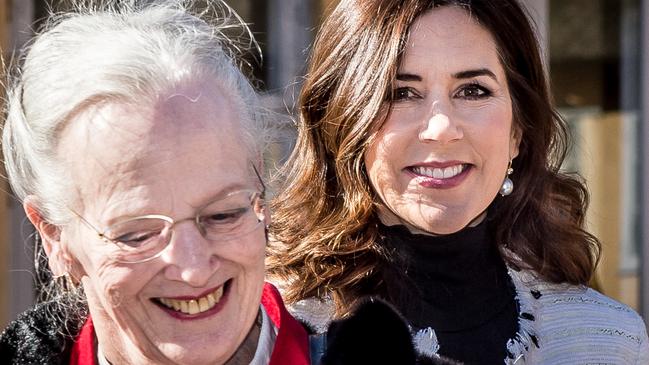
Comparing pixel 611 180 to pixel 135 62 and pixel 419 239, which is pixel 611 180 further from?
pixel 135 62

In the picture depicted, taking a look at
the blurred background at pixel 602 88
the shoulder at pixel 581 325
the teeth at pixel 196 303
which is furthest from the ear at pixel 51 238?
the blurred background at pixel 602 88

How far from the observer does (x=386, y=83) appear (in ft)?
8.68

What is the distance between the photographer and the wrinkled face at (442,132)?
2631 millimetres

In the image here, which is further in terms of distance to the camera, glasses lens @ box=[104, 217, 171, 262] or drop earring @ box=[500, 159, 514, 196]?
drop earring @ box=[500, 159, 514, 196]

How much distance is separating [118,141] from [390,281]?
3.47 feet

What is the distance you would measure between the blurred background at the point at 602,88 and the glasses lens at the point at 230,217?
280 centimetres

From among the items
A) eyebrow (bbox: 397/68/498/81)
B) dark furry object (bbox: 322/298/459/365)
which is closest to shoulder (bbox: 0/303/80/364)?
dark furry object (bbox: 322/298/459/365)

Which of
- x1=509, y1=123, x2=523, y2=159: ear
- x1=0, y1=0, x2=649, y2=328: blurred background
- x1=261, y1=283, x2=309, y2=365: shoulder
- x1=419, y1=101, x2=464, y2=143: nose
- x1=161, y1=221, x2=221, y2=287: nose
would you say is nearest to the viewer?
x1=161, y1=221, x2=221, y2=287: nose

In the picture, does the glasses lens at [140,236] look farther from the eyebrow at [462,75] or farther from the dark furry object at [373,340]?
the eyebrow at [462,75]

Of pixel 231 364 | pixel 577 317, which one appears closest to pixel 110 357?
pixel 231 364

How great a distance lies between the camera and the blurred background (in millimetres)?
4770

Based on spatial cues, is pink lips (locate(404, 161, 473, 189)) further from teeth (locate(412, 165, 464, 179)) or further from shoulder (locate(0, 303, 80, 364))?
shoulder (locate(0, 303, 80, 364))

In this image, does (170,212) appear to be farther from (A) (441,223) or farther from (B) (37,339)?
(A) (441,223)

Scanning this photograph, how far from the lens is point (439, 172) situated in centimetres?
265
